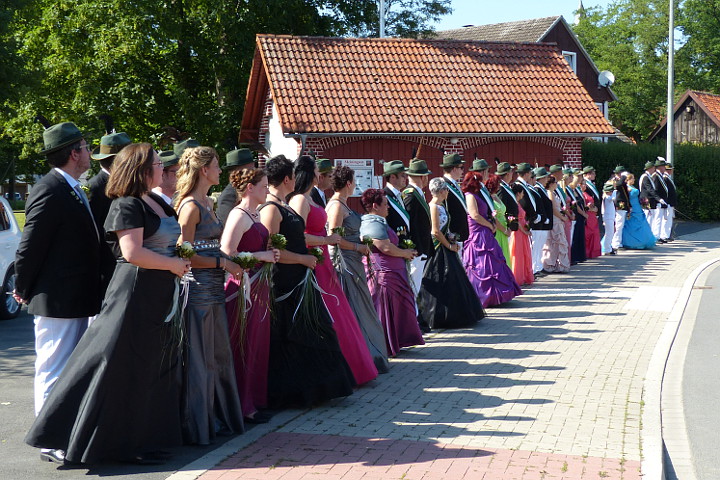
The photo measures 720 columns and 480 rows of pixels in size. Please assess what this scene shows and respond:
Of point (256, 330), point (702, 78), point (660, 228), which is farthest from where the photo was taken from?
point (702, 78)

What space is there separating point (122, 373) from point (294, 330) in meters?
1.72

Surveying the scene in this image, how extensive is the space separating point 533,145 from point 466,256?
51.7 feet

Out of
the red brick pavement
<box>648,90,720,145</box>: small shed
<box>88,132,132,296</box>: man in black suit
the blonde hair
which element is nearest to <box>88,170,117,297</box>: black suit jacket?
<box>88,132,132,296</box>: man in black suit

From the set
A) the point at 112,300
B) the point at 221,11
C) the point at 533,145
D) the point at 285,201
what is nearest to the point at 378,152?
the point at 533,145

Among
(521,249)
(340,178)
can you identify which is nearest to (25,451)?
(340,178)

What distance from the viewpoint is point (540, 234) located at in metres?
17.1

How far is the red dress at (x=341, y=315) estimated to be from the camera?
759 cm

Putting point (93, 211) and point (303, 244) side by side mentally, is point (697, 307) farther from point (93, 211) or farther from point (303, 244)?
point (93, 211)

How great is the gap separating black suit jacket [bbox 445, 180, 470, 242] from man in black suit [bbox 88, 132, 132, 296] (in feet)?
17.1

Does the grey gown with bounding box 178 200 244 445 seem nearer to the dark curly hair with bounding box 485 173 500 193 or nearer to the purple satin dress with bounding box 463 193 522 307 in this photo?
the purple satin dress with bounding box 463 193 522 307

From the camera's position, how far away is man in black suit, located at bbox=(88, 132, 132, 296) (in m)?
6.16

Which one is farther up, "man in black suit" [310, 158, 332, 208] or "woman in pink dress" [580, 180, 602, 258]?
"man in black suit" [310, 158, 332, 208]

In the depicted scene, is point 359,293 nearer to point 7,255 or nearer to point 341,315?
point 341,315

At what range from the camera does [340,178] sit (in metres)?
8.59
